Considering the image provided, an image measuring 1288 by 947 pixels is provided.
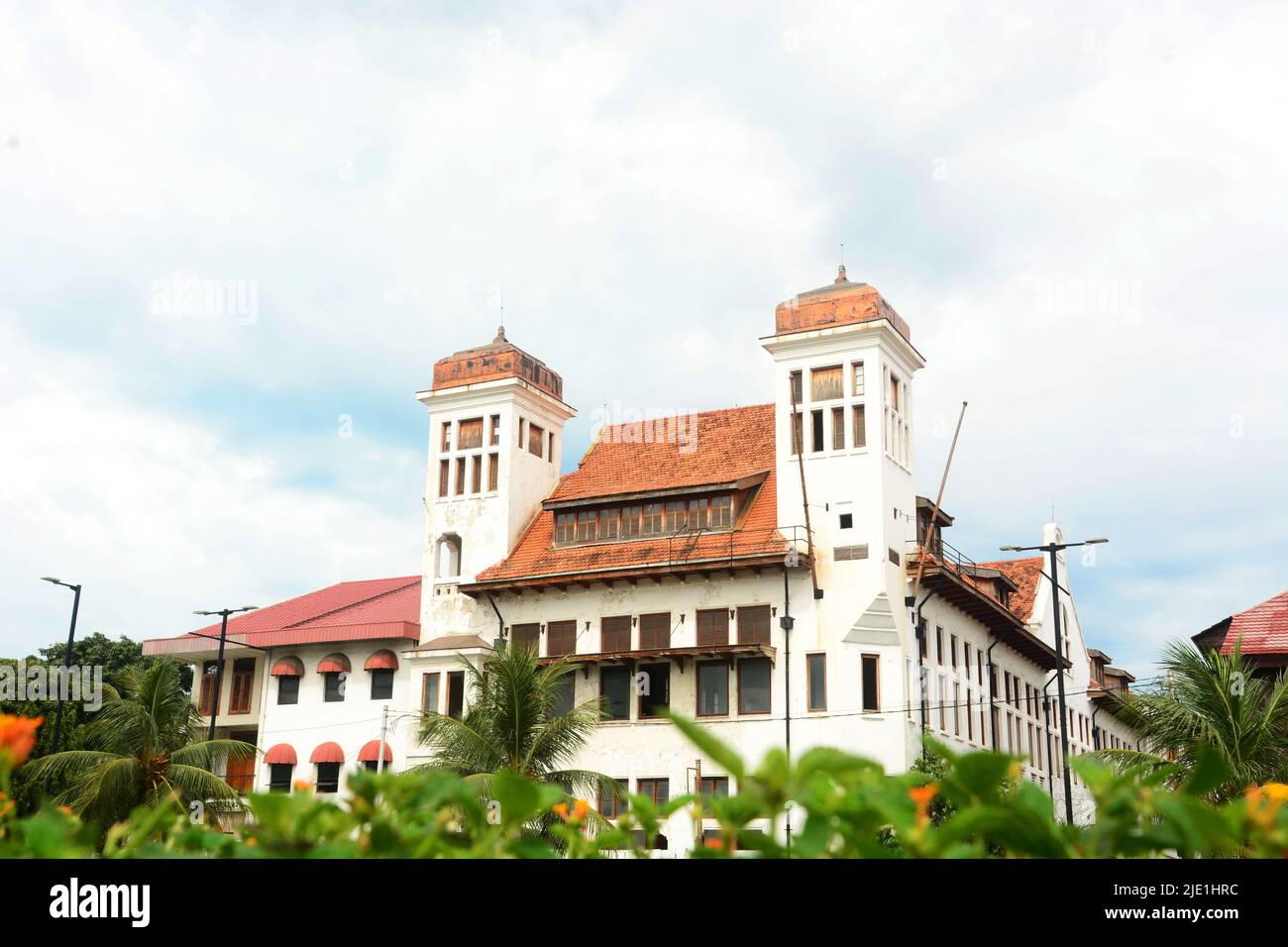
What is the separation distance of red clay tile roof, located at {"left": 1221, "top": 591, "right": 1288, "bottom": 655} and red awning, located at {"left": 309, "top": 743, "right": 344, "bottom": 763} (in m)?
31.1

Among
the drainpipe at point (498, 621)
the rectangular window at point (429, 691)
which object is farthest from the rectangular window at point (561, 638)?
the rectangular window at point (429, 691)

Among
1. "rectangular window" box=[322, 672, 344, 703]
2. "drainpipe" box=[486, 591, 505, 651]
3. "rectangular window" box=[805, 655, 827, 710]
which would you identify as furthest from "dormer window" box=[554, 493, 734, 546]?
"rectangular window" box=[322, 672, 344, 703]

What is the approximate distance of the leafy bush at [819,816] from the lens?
191 centimetres

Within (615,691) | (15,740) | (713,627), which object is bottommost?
(15,740)

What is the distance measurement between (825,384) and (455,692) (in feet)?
56.3

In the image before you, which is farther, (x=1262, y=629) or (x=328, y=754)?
(x=328, y=754)

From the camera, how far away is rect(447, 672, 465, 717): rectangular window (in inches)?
1834

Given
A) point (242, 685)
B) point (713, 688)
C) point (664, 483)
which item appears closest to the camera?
point (713, 688)

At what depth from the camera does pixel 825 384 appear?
44156mm

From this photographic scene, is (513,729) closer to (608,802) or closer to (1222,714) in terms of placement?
(608,802)

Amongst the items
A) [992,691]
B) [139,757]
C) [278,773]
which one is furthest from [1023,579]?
[139,757]

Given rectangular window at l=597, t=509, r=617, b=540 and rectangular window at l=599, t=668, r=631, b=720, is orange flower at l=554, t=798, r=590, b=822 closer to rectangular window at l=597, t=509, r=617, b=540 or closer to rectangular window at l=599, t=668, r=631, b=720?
rectangular window at l=599, t=668, r=631, b=720

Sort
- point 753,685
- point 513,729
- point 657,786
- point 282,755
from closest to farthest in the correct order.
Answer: point 513,729 < point 753,685 < point 657,786 < point 282,755
